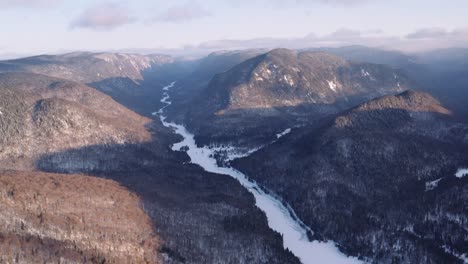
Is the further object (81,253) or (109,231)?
(109,231)

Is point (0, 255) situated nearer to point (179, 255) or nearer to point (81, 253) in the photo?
point (81, 253)

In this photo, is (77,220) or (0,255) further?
(77,220)

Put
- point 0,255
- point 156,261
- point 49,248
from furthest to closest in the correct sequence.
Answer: point 156,261 < point 49,248 < point 0,255

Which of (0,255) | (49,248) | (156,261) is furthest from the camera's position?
(156,261)

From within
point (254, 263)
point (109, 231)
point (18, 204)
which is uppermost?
point (18, 204)

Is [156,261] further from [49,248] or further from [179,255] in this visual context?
[49,248]

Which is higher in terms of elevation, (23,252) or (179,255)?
(23,252)

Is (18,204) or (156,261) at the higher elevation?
(18,204)

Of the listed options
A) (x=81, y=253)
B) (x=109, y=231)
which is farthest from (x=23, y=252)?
(x=109, y=231)

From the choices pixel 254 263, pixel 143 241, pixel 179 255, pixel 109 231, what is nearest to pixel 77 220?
pixel 109 231
